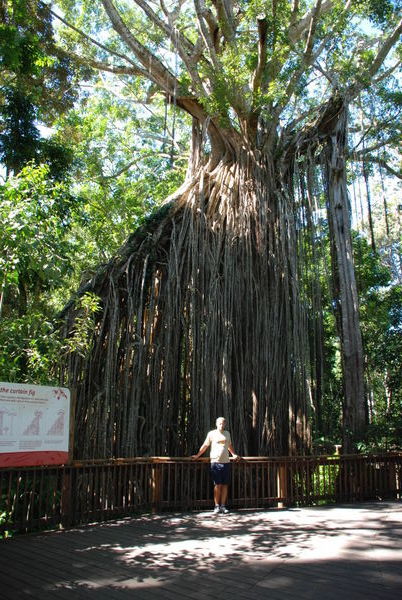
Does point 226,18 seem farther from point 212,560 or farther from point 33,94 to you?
point 212,560

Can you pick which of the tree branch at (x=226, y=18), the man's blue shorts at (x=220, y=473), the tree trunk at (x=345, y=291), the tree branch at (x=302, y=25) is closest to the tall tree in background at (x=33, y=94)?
the tree branch at (x=226, y=18)

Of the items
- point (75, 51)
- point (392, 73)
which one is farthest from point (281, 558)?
point (392, 73)

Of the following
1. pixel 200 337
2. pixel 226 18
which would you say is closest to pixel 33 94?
pixel 226 18

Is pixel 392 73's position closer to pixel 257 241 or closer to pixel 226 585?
pixel 257 241

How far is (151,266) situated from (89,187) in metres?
7.04

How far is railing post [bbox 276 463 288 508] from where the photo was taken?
22.6 feet

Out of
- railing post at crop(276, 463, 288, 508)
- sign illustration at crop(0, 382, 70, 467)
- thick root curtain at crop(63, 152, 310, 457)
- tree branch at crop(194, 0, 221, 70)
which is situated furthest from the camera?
tree branch at crop(194, 0, 221, 70)

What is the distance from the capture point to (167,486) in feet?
21.6

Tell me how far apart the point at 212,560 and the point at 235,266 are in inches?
216

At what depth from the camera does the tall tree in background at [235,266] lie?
7746mm

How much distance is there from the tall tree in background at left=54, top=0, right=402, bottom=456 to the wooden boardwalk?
2.28 metres

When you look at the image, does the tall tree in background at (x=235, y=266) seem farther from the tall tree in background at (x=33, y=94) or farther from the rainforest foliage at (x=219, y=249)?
the tall tree in background at (x=33, y=94)

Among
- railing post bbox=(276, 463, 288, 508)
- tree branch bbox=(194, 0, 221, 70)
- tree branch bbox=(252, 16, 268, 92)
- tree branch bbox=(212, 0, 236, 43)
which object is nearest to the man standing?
railing post bbox=(276, 463, 288, 508)

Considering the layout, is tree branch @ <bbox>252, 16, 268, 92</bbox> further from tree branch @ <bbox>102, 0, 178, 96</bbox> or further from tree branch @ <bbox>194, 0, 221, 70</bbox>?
tree branch @ <bbox>102, 0, 178, 96</bbox>
